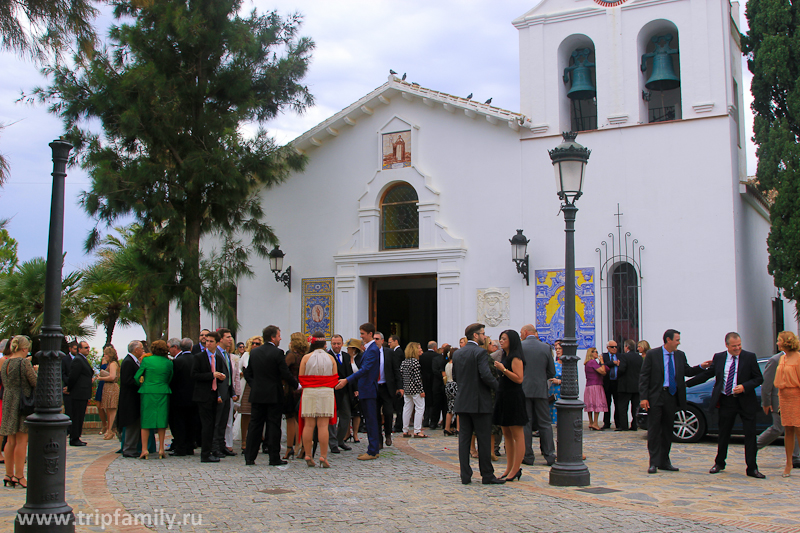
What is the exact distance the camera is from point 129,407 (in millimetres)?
10984

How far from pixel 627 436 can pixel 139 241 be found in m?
11.7

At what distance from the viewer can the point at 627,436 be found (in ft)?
45.4

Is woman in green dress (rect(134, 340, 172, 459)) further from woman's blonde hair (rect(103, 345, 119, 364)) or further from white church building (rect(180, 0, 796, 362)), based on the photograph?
white church building (rect(180, 0, 796, 362))

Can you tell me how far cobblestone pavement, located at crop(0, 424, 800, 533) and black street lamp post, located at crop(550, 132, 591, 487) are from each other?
25 centimetres

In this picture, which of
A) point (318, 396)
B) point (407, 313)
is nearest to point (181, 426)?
point (318, 396)

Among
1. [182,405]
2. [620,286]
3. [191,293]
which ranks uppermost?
[620,286]

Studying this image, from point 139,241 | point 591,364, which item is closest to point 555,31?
point 591,364

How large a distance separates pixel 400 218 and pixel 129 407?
32.1ft

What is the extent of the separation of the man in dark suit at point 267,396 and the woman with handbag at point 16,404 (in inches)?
108

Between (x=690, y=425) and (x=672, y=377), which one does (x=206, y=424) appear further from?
(x=690, y=425)

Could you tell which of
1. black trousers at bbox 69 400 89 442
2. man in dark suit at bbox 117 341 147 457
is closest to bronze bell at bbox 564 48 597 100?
man in dark suit at bbox 117 341 147 457

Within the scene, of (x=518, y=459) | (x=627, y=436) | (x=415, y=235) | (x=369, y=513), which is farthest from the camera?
(x=415, y=235)

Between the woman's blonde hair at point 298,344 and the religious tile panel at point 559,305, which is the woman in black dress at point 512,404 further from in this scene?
the religious tile panel at point 559,305

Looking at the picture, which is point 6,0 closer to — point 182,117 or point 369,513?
point 369,513
